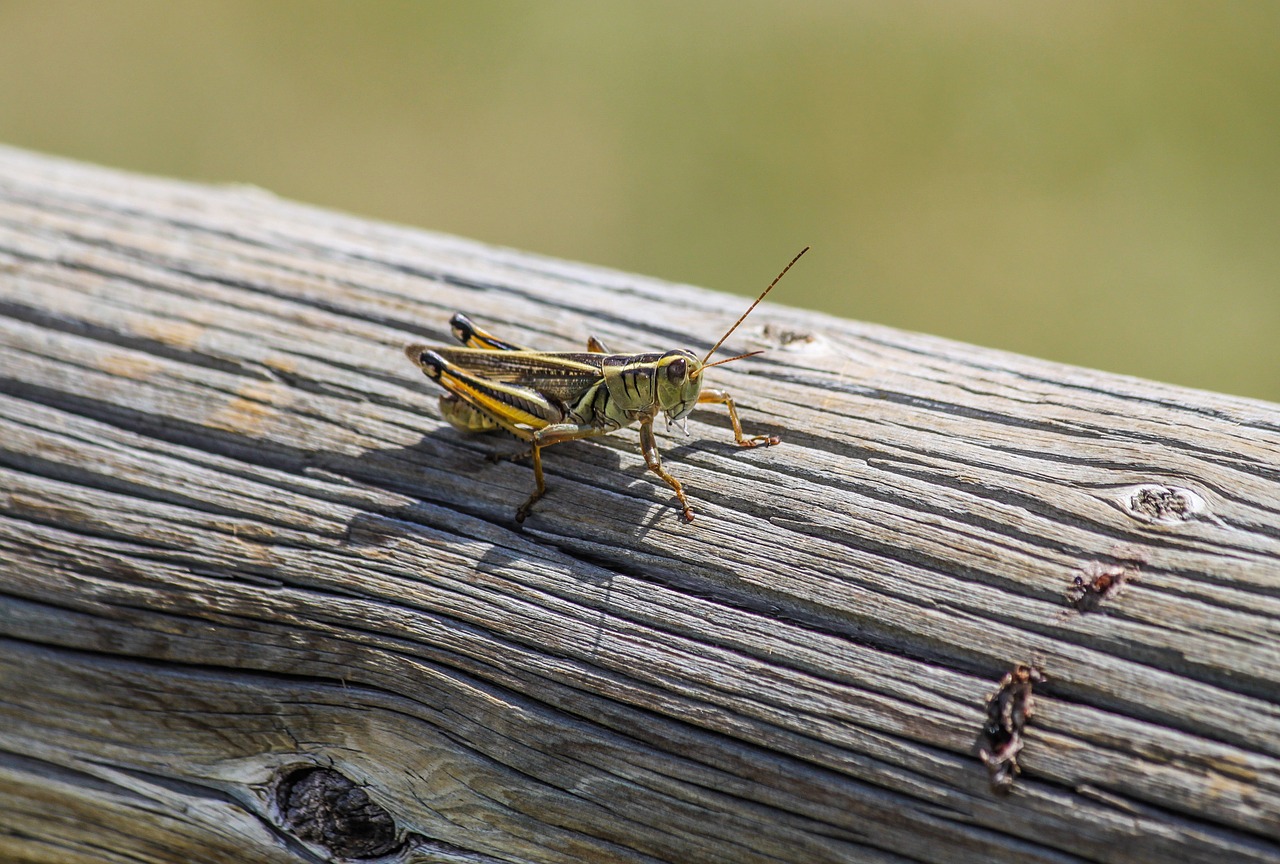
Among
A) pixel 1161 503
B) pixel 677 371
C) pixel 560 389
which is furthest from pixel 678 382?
pixel 1161 503

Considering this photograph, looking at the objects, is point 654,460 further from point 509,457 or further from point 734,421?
point 509,457

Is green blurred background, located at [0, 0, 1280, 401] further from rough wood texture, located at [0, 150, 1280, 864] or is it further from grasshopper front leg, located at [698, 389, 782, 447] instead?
rough wood texture, located at [0, 150, 1280, 864]

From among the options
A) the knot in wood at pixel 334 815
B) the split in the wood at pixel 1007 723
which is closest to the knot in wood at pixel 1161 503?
the split in the wood at pixel 1007 723

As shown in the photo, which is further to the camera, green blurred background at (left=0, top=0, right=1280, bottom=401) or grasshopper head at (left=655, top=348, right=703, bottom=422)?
green blurred background at (left=0, top=0, right=1280, bottom=401)

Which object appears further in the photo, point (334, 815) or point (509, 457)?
point (509, 457)

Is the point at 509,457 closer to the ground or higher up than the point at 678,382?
closer to the ground

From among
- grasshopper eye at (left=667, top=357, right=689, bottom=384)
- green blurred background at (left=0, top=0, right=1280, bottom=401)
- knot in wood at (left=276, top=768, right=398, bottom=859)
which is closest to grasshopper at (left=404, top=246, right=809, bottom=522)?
grasshopper eye at (left=667, top=357, right=689, bottom=384)

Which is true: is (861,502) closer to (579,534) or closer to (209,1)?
(579,534)

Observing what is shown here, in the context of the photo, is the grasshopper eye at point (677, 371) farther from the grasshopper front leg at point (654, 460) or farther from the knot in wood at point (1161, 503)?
the knot in wood at point (1161, 503)
